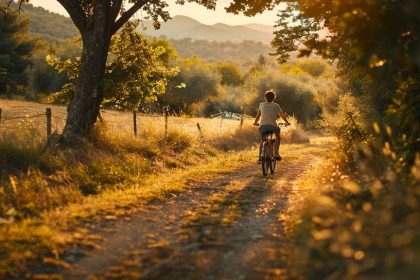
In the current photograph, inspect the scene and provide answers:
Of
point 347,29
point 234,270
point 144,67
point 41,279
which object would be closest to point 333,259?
point 234,270

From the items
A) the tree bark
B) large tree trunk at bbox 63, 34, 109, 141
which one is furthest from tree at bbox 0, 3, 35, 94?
large tree trunk at bbox 63, 34, 109, 141

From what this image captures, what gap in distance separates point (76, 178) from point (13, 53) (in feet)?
144

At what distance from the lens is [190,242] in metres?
6.71

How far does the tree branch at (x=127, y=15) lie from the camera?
568 inches

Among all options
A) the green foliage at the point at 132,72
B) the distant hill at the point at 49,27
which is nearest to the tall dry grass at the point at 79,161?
the green foliage at the point at 132,72

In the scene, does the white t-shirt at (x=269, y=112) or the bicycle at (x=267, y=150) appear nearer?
the white t-shirt at (x=269, y=112)

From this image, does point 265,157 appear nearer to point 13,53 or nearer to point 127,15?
point 127,15

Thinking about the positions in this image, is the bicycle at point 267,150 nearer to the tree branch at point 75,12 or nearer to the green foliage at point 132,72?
the green foliage at point 132,72

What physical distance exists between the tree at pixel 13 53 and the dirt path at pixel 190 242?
42.3m

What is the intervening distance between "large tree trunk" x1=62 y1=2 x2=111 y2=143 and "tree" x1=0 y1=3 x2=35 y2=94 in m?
35.8

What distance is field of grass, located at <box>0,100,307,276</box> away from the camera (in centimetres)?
675

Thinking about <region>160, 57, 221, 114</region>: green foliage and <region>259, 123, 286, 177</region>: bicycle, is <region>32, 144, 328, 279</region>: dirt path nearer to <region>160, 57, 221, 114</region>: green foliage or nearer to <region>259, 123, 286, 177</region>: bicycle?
<region>259, 123, 286, 177</region>: bicycle

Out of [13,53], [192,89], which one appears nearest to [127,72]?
[13,53]

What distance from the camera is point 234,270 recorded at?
226 inches
